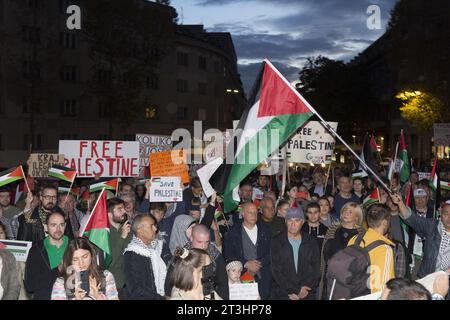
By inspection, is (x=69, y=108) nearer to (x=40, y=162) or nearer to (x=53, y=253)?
(x=40, y=162)

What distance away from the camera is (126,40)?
3484cm

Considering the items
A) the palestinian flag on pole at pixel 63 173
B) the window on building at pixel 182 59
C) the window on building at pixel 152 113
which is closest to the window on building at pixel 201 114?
the window on building at pixel 182 59

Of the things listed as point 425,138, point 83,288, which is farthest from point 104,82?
point 425,138

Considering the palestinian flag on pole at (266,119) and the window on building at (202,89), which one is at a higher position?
the window on building at (202,89)

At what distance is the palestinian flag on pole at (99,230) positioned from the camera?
6.10 meters

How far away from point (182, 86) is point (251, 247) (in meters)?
46.9

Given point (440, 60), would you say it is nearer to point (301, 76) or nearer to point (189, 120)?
point (189, 120)

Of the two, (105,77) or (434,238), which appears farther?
(105,77)

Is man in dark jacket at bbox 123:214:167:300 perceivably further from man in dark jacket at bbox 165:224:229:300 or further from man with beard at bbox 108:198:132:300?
man with beard at bbox 108:198:132:300

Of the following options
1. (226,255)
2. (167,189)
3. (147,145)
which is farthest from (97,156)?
(226,255)

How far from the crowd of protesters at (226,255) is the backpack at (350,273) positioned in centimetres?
1

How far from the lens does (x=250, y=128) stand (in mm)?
6492

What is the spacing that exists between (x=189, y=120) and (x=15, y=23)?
1960cm

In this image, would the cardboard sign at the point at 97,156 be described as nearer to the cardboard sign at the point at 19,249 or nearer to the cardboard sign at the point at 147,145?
the cardboard sign at the point at 147,145
